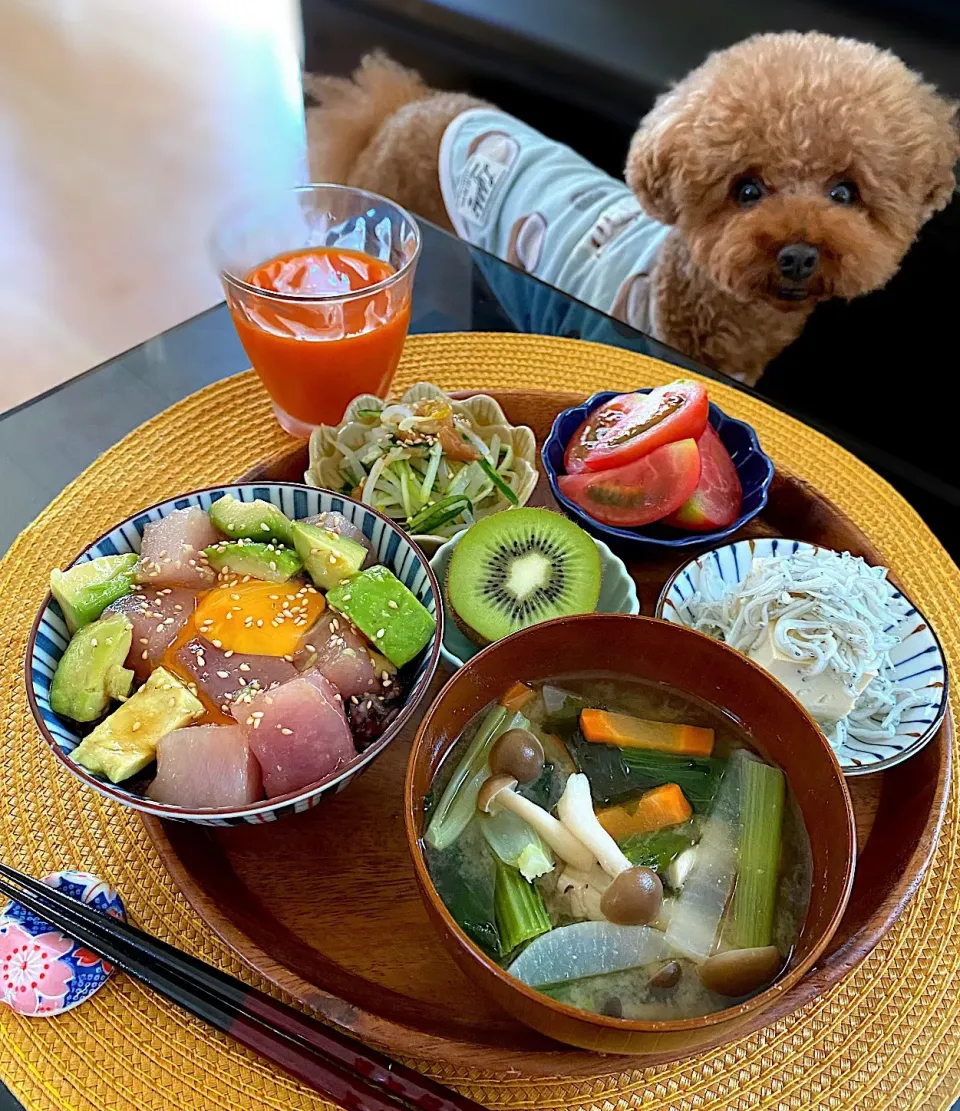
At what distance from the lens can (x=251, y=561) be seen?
41.9 inches

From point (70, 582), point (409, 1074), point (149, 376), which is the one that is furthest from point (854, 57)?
point (409, 1074)

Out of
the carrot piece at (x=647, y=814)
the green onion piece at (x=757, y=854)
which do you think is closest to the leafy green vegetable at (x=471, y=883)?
the carrot piece at (x=647, y=814)

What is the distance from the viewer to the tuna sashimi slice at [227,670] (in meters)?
0.97

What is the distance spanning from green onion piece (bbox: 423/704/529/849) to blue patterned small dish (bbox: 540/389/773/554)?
1.28 ft

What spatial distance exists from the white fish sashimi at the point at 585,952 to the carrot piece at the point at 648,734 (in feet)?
0.64

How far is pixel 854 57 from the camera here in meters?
1.83

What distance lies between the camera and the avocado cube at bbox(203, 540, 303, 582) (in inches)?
41.9

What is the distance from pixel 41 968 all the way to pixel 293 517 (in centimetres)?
56

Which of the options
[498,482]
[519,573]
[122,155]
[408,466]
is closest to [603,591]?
[519,573]

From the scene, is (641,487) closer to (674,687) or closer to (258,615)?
(674,687)

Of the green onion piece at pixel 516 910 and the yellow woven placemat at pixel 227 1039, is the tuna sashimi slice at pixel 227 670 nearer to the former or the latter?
the yellow woven placemat at pixel 227 1039

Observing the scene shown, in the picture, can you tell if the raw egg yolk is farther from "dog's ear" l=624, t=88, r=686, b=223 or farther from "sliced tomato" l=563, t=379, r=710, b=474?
"dog's ear" l=624, t=88, r=686, b=223

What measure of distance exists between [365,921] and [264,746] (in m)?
0.23

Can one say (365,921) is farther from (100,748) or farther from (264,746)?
(100,748)
